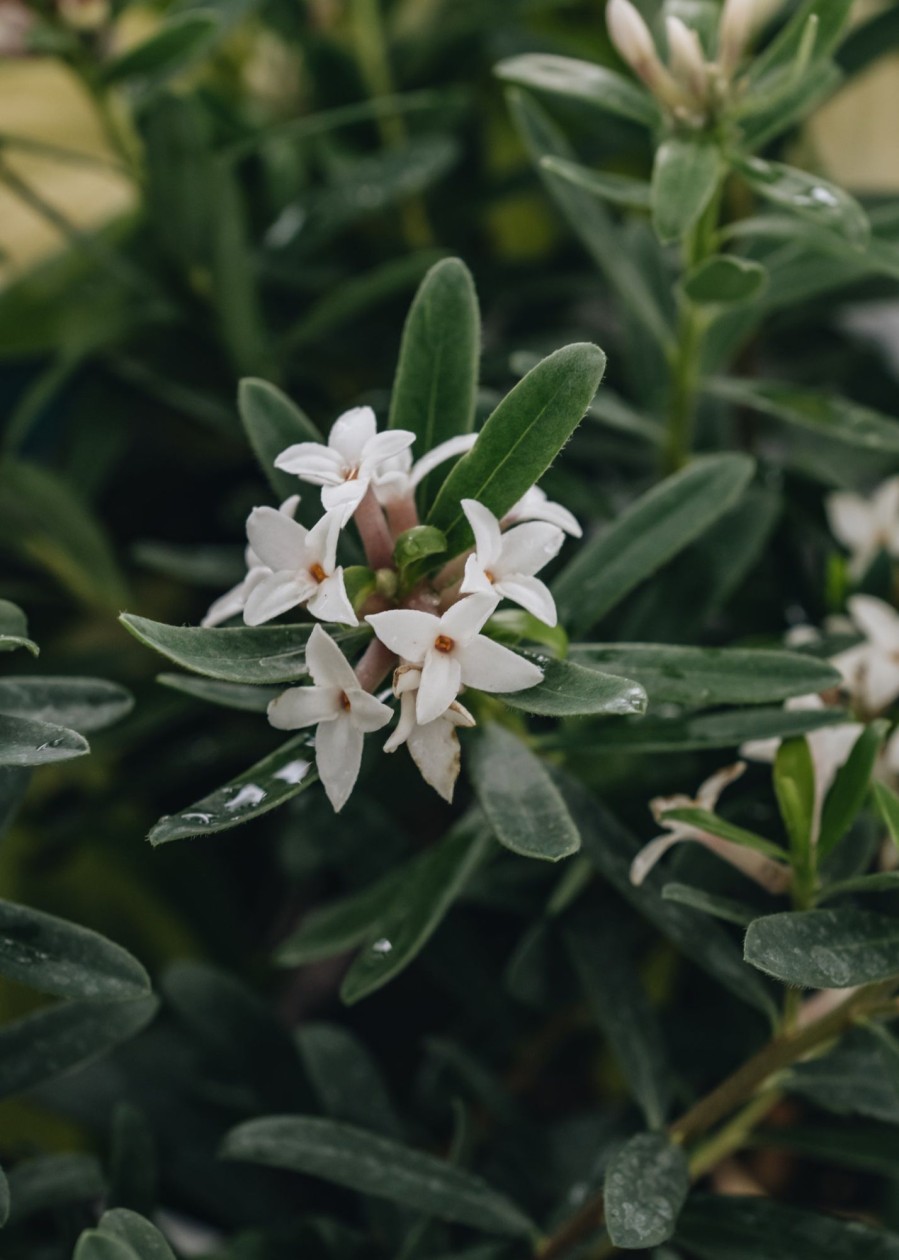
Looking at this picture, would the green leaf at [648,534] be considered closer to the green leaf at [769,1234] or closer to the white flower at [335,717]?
the white flower at [335,717]

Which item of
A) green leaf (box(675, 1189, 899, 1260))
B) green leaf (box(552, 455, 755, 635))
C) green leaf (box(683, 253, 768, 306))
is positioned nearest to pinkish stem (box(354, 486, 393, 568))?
green leaf (box(552, 455, 755, 635))

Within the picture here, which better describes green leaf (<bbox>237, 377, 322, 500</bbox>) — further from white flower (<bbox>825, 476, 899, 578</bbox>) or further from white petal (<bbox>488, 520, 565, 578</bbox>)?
white flower (<bbox>825, 476, 899, 578</bbox>)

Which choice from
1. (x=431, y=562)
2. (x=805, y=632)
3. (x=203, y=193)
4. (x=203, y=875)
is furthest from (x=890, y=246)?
(x=203, y=875)

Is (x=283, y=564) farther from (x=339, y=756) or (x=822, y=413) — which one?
(x=822, y=413)

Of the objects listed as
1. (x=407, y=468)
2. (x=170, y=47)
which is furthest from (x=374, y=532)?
(x=170, y=47)

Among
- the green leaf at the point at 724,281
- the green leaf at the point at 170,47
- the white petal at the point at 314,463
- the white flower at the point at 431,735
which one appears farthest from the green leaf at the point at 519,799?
the green leaf at the point at 170,47
